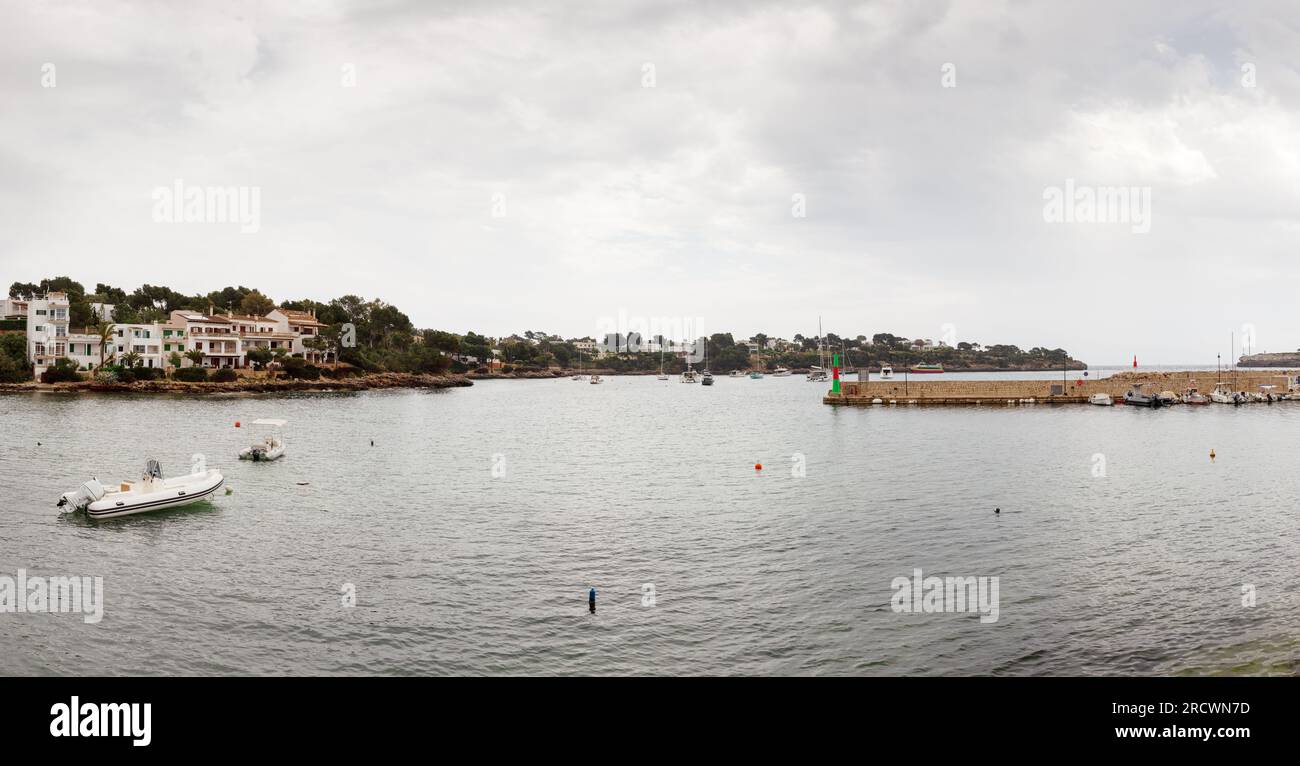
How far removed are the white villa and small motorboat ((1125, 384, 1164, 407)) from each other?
543 feet

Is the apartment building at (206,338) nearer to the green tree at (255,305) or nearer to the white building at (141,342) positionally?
the white building at (141,342)

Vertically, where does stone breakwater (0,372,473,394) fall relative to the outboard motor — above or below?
above

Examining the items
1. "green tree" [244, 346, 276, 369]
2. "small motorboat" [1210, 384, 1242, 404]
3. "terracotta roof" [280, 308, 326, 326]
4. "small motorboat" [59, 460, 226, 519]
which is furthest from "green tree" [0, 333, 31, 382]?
"small motorboat" [1210, 384, 1242, 404]

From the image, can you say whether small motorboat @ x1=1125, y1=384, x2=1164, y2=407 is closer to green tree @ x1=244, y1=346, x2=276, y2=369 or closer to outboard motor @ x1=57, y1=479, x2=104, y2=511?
outboard motor @ x1=57, y1=479, x2=104, y2=511

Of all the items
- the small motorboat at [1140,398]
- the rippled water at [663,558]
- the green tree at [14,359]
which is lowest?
the rippled water at [663,558]

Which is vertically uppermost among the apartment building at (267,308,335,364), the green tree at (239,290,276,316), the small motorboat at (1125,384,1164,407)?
the green tree at (239,290,276,316)

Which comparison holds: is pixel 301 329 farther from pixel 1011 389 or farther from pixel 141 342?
pixel 1011 389

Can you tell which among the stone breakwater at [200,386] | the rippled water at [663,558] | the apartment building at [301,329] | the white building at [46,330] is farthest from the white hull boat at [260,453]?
the apartment building at [301,329]

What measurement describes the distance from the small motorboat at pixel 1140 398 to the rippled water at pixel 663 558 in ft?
163

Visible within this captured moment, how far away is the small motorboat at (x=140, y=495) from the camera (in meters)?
39.3

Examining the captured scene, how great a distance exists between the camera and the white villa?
135 meters

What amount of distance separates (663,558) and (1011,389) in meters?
118

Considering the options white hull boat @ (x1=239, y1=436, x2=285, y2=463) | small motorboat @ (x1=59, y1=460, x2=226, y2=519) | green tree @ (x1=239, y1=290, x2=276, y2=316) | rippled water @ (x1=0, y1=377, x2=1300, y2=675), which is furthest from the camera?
green tree @ (x1=239, y1=290, x2=276, y2=316)
